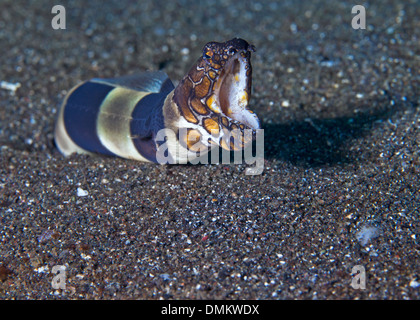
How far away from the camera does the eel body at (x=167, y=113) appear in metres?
2.58

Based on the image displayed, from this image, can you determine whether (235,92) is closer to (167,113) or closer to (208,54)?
(208,54)

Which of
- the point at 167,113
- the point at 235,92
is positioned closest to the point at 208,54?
the point at 235,92

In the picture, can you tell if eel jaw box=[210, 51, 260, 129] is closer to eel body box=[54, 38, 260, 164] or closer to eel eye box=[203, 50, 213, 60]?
eel body box=[54, 38, 260, 164]

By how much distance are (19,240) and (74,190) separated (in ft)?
1.87

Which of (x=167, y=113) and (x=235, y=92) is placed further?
(x=167, y=113)

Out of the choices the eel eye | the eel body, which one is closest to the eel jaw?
the eel body

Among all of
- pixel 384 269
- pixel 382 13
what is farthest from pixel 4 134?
pixel 382 13

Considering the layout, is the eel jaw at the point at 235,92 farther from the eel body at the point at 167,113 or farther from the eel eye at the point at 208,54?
the eel eye at the point at 208,54

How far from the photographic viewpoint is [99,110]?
347 centimetres

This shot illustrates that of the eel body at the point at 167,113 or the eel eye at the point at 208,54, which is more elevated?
the eel eye at the point at 208,54

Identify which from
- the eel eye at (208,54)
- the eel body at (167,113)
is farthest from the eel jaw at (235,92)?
the eel eye at (208,54)

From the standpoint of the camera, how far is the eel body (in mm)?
2580

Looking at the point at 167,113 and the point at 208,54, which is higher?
the point at 208,54

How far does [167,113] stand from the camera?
292cm
